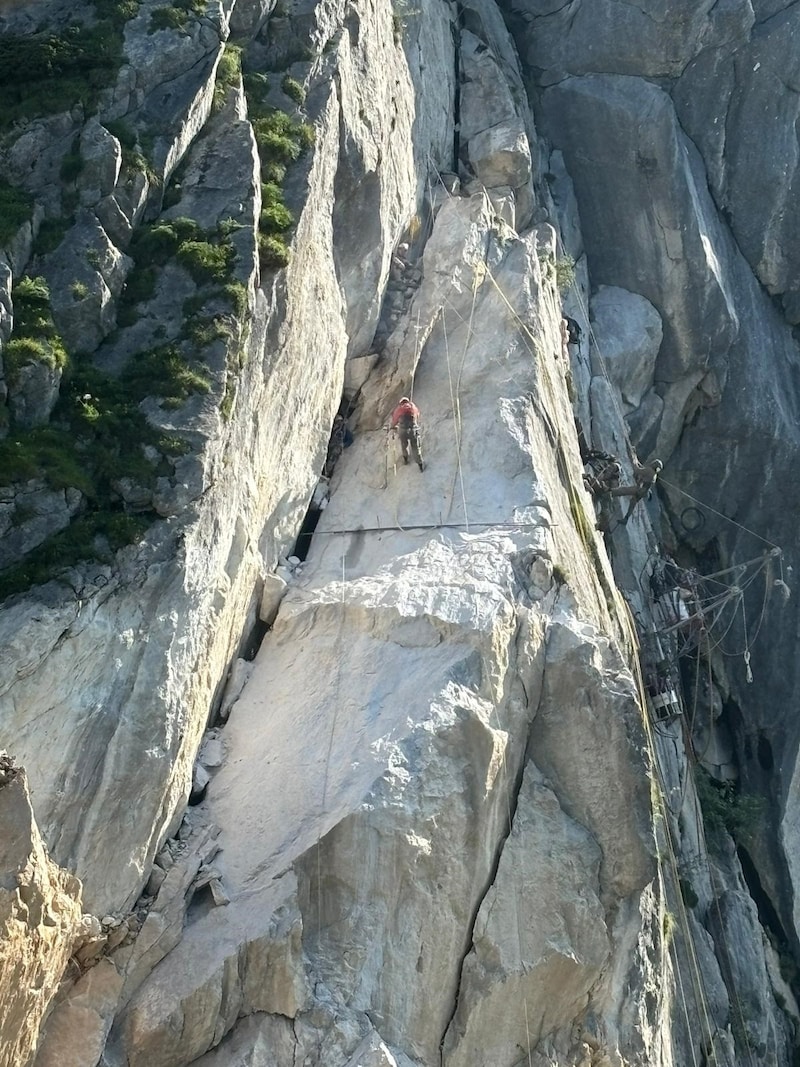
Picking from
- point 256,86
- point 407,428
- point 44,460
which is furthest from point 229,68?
point 44,460

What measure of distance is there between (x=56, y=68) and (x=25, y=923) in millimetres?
14440

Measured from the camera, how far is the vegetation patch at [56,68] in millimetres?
20500

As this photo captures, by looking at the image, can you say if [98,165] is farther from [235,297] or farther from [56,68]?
[235,297]

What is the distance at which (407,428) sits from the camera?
77.0ft

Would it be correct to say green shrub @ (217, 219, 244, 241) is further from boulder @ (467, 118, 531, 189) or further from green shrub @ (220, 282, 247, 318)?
boulder @ (467, 118, 531, 189)

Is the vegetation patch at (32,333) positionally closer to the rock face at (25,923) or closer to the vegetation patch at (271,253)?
the vegetation patch at (271,253)

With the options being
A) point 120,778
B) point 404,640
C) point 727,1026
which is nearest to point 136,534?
point 120,778

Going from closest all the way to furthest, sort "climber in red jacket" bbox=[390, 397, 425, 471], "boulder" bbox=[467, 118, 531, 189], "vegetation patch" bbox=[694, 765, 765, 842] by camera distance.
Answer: "climber in red jacket" bbox=[390, 397, 425, 471]
"vegetation patch" bbox=[694, 765, 765, 842]
"boulder" bbox=[467, 118, 531, 189]

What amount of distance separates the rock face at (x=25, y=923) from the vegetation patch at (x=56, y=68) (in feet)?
39.4

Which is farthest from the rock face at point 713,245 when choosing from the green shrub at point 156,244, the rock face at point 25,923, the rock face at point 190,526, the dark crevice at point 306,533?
the rock face at point 25,923

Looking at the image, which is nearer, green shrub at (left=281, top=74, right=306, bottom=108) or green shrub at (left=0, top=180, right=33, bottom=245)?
green shrub at (left=0, top=180, right=33, bottom=245)

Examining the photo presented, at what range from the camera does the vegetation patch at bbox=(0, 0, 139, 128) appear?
20500 mm

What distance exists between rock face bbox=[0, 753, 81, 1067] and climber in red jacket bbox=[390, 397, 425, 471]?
447 inches

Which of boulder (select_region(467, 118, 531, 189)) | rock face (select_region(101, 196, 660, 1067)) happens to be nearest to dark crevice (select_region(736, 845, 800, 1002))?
rock face (select_region(101, 196, 660, 1067))
